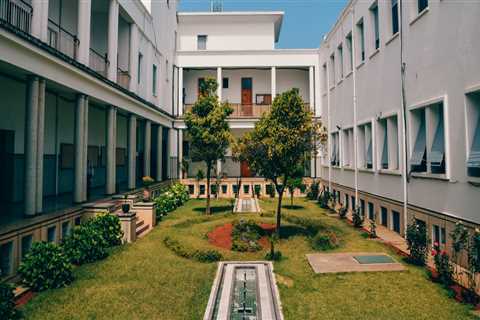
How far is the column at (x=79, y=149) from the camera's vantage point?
41.5 feet

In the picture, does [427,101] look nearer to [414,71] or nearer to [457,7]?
[414,71]

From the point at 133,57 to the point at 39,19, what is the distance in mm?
9253

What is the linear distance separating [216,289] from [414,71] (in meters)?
10.5

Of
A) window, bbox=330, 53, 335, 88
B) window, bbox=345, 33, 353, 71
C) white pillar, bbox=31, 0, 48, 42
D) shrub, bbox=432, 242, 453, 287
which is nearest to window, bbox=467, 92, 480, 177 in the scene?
shrub, bbox=432, 242, 453, 287

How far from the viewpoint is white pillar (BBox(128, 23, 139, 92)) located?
1911cm

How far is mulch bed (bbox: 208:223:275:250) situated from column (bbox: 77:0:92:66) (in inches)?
350

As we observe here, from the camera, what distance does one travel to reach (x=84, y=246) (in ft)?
33.7

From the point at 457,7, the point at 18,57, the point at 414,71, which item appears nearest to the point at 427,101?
the point at 414,71

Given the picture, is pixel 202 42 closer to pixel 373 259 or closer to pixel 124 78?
pixel 124 78

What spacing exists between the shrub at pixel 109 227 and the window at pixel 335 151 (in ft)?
51.0

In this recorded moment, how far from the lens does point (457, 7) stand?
31.4 feet

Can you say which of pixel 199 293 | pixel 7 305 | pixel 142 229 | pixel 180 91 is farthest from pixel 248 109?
pixel 7 305

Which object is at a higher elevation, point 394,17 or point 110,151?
point 394,17

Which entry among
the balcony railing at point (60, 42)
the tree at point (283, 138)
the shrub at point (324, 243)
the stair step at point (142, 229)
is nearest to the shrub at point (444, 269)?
the shrub at point (324, 243)
